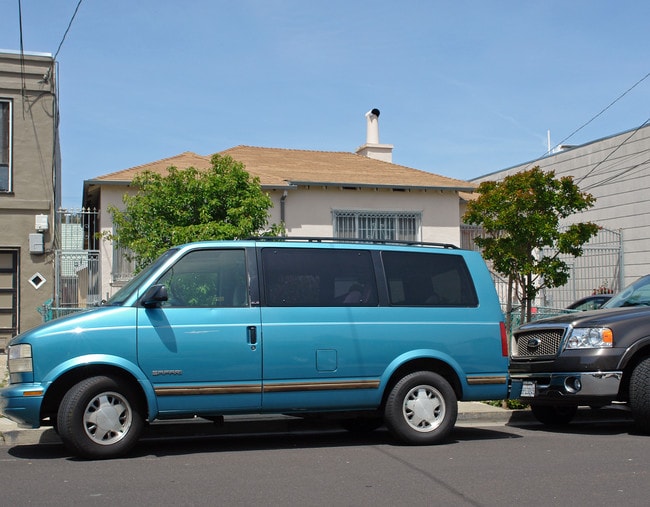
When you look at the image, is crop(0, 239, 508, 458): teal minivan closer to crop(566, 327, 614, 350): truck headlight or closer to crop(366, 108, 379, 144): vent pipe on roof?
crop(566, 327, 614, 350): truck headlight

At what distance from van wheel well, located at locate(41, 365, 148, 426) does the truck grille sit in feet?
15.6

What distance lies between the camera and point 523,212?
15922 mm

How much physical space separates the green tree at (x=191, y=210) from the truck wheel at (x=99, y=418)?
19.4 feet

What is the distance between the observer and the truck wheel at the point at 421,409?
8.66 m

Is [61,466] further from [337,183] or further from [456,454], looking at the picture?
[337,183]

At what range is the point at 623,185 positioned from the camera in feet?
84.5

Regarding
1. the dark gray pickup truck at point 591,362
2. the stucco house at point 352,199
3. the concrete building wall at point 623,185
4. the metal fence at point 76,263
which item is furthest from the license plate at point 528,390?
the concrete building wall at point 623,185

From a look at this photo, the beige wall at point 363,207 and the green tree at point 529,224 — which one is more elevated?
the beige wall at point 363,207

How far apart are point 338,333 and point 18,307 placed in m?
11.0

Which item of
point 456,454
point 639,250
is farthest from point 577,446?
point 639,250

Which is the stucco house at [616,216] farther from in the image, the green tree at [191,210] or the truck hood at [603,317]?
the truck hood at [603,317]

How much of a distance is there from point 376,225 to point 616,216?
9.19m

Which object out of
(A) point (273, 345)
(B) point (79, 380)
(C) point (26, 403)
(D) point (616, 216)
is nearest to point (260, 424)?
(A) point (273, 345)

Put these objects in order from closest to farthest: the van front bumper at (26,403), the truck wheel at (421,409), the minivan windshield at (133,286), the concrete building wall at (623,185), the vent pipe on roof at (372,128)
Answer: the van front bumper at (26,403) < the minivan windshield at (133,286) < the truck wheel at (421,409) < the concrete building wall at (623,185) < the vent pipe on roof at (372,128)
